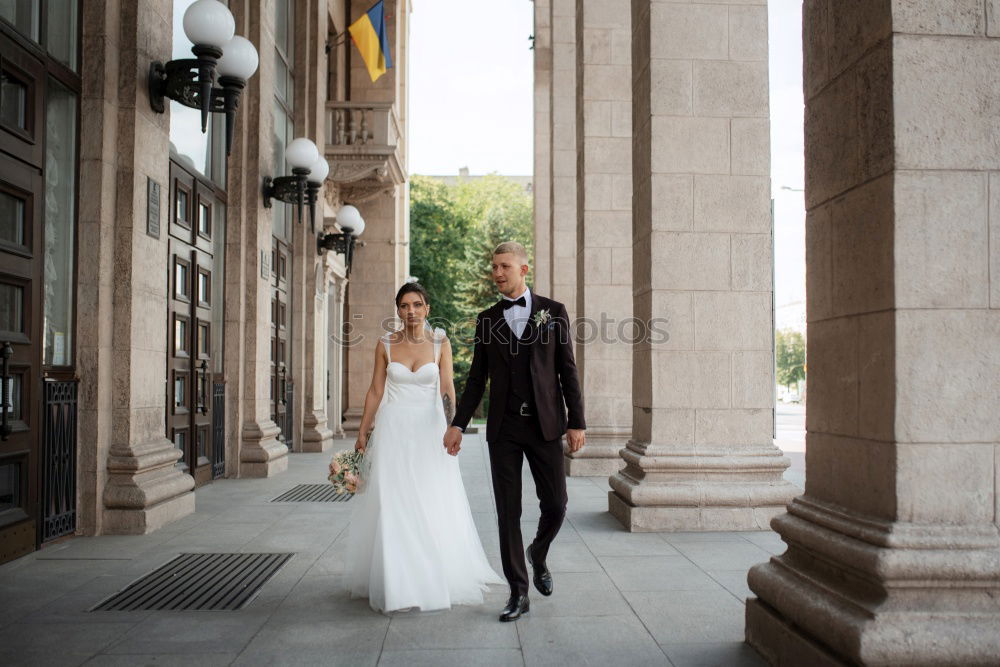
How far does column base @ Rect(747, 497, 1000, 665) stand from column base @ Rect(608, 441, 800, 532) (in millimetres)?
3991

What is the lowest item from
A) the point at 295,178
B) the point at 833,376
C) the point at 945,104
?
the point at 833,376

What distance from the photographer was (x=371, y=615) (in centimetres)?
485

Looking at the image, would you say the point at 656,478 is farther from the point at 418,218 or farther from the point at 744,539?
the point at 418,218

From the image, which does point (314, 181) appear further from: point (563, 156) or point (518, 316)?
point (518, 316)

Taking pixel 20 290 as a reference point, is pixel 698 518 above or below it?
below

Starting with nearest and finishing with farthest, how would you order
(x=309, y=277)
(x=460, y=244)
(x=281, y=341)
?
1. (x=281, y=341)
2. (x=309, y=277)
3. (x=460, y=244)

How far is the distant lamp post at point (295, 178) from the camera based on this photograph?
39.0 ft

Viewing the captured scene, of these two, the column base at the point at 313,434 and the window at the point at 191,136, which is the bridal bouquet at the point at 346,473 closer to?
the window at the point at 191,136

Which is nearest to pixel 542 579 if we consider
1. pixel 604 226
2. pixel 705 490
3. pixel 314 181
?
pixel 705 490

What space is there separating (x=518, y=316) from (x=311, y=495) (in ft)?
19.5

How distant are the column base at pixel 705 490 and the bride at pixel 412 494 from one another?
237 cm

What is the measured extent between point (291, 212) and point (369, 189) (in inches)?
236

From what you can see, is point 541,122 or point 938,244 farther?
point 541,122

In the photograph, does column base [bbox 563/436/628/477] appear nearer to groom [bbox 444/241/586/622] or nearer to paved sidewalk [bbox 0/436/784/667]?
paved sidewalk [bbox 0/436/784/667]
